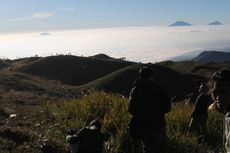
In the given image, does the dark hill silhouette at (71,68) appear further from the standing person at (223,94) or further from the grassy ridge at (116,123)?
the standing person at (223,94)

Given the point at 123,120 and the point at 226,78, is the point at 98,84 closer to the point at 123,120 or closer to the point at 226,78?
the point at 123,120

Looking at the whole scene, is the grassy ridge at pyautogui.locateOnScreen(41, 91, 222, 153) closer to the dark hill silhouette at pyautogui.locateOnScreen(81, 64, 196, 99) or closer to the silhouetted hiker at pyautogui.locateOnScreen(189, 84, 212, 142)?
the silhouetted hiker at pyautogui.locateOnScreen(189, 84, 212, 142)

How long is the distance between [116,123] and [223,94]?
7.58 m

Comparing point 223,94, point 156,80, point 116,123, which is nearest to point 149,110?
point 116,123

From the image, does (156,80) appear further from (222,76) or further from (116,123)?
(222,76)

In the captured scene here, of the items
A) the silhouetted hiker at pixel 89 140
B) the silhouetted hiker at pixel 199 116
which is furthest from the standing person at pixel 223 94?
the silhouetted hiker at pixel 199 116

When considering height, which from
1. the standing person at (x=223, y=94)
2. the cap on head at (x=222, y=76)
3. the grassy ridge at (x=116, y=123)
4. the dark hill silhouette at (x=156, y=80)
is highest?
the cap on head at (x=222, y=76)

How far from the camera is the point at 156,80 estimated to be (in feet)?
119

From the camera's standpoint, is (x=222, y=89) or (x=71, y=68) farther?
(x=71, y=68)

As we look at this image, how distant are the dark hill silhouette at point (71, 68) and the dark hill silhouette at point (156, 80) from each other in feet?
13.5

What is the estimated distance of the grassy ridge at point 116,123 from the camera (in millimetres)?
11273

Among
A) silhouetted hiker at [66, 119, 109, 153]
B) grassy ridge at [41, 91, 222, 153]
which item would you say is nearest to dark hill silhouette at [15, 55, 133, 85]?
grassy ridge at [41, 91, 222, 153]

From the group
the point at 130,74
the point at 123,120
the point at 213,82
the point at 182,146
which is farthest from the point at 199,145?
the point at 130,74

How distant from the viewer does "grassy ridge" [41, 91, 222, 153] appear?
37.0 feet
